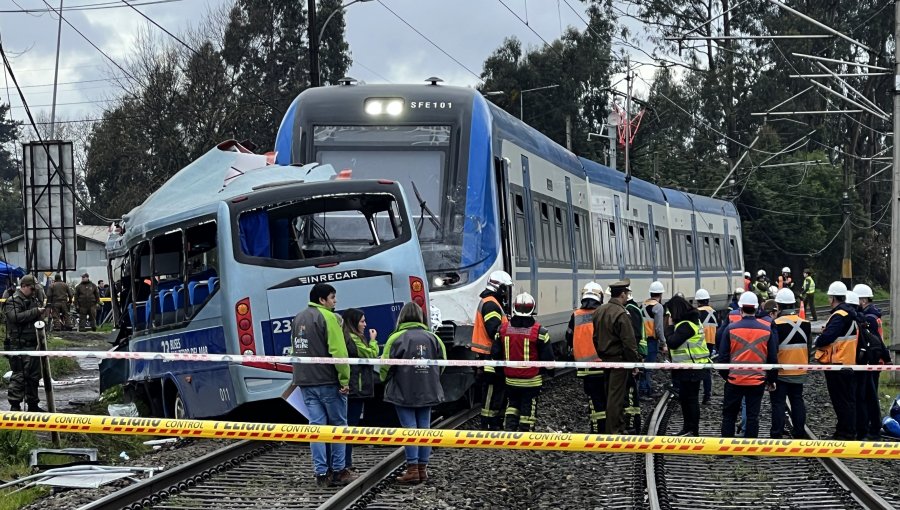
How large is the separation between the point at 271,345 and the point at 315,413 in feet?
8.36

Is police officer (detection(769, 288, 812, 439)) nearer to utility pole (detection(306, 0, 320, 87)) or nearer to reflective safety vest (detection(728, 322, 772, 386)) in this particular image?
reflective safety vest (detection(728, 322, 772, 386))

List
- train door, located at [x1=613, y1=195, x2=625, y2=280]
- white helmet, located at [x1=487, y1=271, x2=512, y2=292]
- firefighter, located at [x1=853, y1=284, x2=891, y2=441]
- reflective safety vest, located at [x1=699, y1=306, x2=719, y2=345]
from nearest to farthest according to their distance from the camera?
1. white helmet, located at [x1=487, y1=271, x2=512, y2=292]
2. firefighter, located at [x1=853, y1=284, x2=891, y2=441]
3. reflective safety vest, located at [x1=699, y1=306, x2=719, y2=345]
4. train door, located at [x1=613, y1=195, x2=625, y2=280]

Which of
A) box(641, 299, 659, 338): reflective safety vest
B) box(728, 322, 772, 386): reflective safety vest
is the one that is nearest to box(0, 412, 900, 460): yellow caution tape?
box(728, 322, 772, 386): reflective safety vest

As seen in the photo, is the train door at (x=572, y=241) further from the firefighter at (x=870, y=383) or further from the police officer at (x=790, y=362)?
the police officer at (x=790, y=362)

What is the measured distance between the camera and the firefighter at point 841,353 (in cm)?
1387

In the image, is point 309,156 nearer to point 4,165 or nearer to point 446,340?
point 446,340

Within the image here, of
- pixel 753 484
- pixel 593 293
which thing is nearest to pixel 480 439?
pixel 753 484

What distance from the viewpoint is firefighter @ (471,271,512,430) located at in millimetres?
13734

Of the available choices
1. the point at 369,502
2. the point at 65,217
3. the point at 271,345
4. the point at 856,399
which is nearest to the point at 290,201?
the point at 271,345

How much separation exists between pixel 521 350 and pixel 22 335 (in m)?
6.57

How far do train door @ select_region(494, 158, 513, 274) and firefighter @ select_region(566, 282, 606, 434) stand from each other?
53.5 inches

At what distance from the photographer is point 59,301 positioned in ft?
114

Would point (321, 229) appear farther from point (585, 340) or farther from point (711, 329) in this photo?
point (711, 329)

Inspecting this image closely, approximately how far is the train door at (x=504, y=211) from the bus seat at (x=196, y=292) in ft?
10.9
